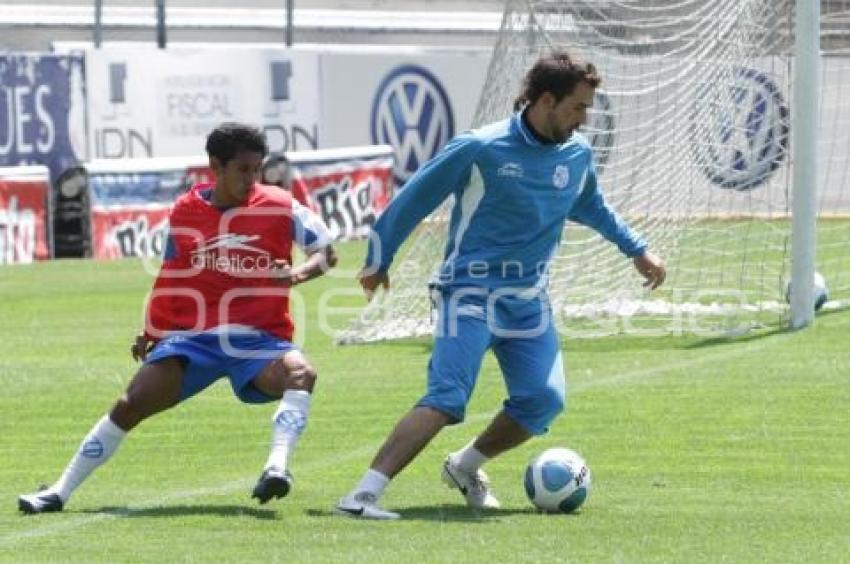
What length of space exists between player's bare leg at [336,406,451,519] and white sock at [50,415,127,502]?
103 cm

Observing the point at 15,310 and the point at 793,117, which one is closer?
the point at 793,117

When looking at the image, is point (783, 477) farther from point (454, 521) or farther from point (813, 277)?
point (813, 277)

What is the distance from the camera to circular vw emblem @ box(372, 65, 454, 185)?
32406mm

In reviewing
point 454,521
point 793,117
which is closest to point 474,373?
point 454,521

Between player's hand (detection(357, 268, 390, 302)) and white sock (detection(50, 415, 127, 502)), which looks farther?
white sock (detection(50, 415, 127, 502))

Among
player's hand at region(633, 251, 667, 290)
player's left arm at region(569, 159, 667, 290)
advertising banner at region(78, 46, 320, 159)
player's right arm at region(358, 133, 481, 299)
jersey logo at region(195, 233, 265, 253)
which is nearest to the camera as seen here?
player's right arm at region(358, 133, 481, 299)

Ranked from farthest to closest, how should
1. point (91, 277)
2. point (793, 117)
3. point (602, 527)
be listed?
point (91, 277), point (793, 117), point (602, 527)

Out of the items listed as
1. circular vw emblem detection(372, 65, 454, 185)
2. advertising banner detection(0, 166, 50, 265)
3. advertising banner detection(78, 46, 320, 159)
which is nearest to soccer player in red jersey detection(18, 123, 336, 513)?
advertising banner detection(0, 166, 50, 265)

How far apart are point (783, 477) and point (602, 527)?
1.72 m

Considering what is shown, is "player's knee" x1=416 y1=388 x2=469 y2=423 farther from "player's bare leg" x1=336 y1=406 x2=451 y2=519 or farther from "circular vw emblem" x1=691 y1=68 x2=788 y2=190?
"circular vw emblem" x1=691 y1=68 x2=788 y2=190

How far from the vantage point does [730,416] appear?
41.4 ft


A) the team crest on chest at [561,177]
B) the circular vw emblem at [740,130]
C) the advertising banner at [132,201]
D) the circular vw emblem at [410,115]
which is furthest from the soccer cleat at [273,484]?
the circular vw emblem at [410,115]

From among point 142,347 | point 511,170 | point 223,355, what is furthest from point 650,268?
point 142,347

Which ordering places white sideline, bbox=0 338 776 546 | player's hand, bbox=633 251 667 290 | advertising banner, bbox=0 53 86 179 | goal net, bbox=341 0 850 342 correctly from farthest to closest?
1. advertising banner, bbox=0 53 86 179
2. goal net, bbox=341 0 850 342
3. player's hand, bbox=633 251 667 290
4. white sideline, bbox=0 338 776 546
